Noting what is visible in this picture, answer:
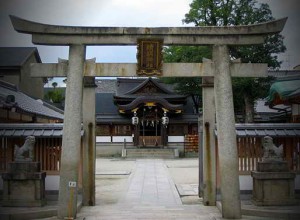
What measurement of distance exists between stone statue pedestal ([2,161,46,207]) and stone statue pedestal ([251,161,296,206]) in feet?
20.6

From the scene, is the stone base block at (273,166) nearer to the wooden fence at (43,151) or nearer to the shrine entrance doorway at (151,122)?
the wooden fence at (43,151)

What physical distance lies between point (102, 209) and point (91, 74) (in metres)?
4.01

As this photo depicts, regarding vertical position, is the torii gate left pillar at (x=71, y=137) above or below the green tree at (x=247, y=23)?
below

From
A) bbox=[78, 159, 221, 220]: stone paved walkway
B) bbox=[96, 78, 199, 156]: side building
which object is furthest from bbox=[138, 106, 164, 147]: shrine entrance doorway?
bbox=[78, 159, 221, 220]: stone paved walkway

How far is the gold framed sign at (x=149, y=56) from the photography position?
33.8 feet

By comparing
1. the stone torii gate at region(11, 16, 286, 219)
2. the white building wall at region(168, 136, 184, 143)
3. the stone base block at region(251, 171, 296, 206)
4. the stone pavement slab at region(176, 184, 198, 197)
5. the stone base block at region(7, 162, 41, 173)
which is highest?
the stone torii gate at region(11, 16, 286, 219)

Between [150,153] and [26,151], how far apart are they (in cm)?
2743

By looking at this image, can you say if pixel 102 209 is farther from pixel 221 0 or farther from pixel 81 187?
pixel 221 0

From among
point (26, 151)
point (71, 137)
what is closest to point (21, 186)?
point (26, 151)

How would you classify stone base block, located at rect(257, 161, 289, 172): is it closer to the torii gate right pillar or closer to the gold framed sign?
the torii gate right pillar

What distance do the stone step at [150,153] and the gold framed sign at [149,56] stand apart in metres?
27.1

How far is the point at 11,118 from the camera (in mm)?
18609

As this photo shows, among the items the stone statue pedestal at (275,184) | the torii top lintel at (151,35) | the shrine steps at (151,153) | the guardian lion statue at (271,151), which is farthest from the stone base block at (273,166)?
the shrine steps at (151,153)

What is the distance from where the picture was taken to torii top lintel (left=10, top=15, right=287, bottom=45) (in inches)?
407
